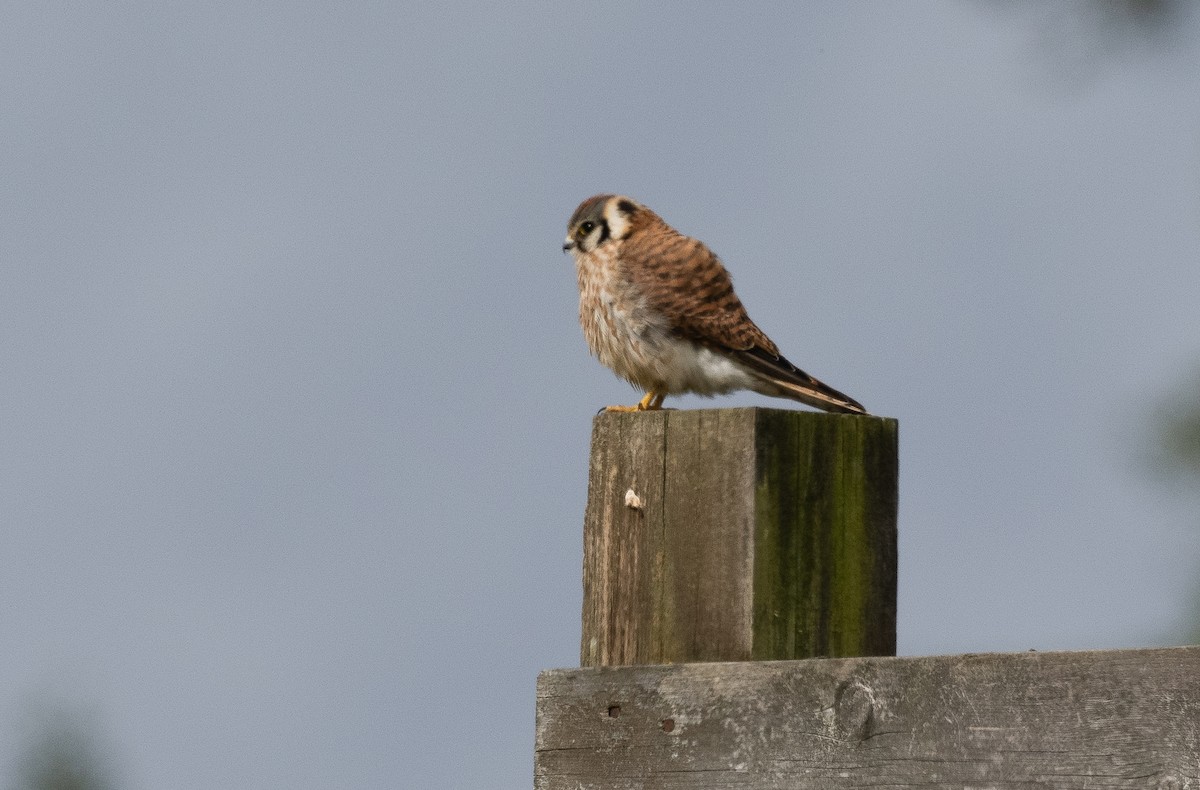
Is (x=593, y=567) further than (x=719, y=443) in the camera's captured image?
Yes

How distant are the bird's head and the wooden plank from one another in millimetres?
3300

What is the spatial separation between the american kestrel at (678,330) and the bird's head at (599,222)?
201 millimetres

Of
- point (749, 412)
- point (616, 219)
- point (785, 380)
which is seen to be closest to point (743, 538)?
point (749, 412)

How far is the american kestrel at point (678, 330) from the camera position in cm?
457

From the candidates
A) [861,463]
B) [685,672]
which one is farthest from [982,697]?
[861,463]

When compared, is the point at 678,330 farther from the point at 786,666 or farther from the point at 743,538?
the point at 786,666

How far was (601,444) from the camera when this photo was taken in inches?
90.5

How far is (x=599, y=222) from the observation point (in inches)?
211

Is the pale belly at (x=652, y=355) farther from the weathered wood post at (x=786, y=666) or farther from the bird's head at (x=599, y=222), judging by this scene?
the weathered wood post at (x=786, y=666)

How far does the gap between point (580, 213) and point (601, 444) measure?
3.21 m

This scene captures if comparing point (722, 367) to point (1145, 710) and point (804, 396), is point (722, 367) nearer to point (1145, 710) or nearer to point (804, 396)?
point (804, 396)

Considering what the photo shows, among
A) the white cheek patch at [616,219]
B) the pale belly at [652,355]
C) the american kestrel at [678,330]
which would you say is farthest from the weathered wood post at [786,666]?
the white cheek patch at [616,219]

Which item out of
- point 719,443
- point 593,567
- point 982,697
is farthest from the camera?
point 593,567

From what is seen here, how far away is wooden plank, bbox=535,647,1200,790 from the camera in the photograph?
1530 mm
